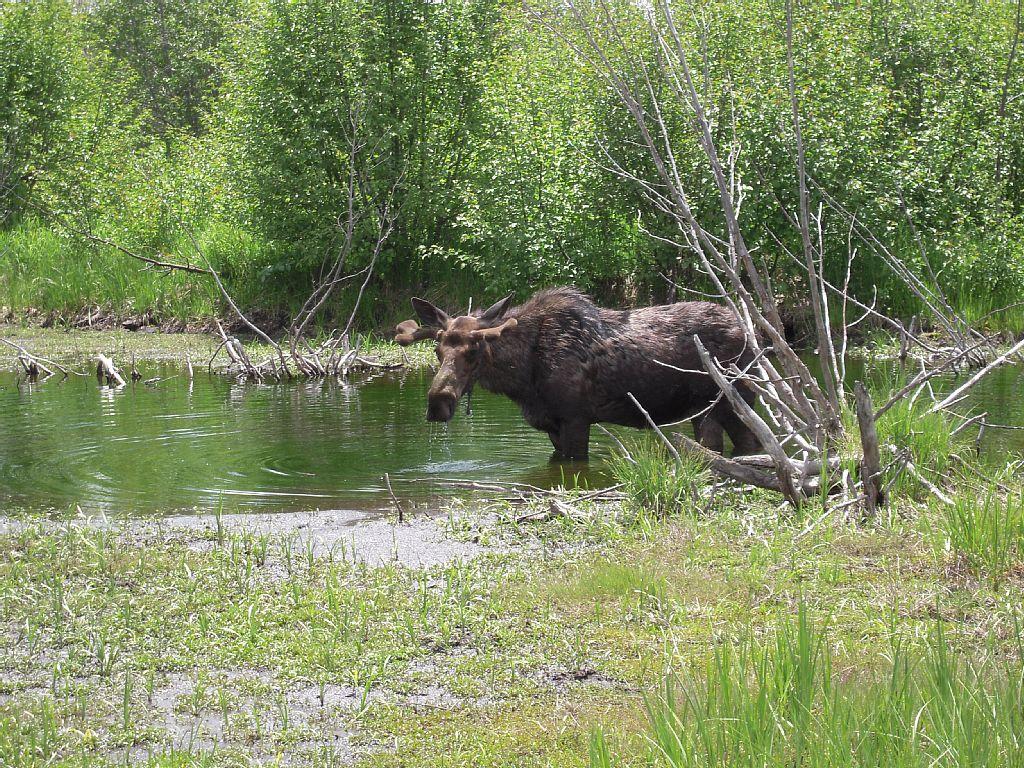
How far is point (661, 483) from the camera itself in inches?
277

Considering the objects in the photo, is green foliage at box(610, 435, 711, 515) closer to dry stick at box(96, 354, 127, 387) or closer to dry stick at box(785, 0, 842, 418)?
dry stick at box(785, 0, 842, 418)

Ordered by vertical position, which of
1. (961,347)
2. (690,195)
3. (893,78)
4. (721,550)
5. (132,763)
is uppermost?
(893,78)

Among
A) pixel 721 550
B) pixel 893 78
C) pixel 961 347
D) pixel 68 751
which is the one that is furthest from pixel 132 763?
pixel 893 78

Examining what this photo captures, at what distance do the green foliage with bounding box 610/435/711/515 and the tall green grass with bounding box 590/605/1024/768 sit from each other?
3.34 metres

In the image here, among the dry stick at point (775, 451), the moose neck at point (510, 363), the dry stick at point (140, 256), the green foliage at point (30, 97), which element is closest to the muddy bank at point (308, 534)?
the dry stick at point (775, 451)

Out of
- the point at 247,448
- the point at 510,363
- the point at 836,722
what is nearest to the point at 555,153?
the point at 247,448

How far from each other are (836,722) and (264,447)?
27.1ft

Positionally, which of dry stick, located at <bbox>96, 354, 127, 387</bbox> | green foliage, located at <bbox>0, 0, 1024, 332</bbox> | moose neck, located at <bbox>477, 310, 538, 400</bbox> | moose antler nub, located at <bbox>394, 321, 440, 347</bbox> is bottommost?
dry stick, located at <bbox>96, 354, 127, 387</bbox>

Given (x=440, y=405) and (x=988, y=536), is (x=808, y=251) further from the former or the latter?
(x=440, y=405)

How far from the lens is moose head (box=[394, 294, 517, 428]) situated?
923cm

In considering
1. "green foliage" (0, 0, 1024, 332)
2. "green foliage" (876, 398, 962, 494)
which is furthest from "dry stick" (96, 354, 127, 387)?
"green foliage" (876, 398, 962, 494)

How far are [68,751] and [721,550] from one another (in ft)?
10.6

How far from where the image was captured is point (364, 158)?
71.4 ft

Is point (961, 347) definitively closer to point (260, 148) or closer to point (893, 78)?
point (893, 78)
